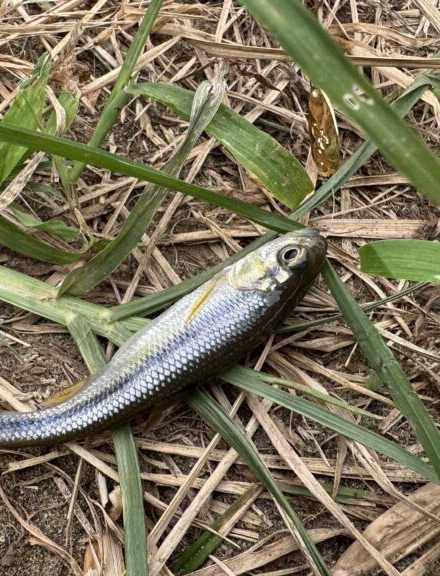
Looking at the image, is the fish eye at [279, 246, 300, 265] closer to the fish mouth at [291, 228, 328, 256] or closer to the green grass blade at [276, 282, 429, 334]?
the fish mouth at [291, 228, 328, 256]

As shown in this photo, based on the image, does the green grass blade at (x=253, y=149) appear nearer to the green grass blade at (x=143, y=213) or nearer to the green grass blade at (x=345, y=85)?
the green grass blade at (x=143, y=213)

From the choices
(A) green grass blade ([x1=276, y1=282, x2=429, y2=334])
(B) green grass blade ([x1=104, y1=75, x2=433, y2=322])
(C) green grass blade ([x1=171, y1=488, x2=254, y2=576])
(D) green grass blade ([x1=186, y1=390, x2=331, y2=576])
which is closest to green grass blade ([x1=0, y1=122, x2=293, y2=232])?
(B) green grass blade ([x1=104, y1=75, x2=433, y2=322])

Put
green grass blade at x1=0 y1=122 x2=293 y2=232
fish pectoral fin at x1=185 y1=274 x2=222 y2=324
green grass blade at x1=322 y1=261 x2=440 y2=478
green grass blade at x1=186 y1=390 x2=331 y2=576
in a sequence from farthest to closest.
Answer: fish pectoral fin at x1=185 y1=274 x2=222 y2=324
green grass blade at x1=186 y1=390 x2=331 y2=576
green grass blade at x1=322 y1=261 x2=440 y2=478
green grass blade at x1=0 y1=122 x2=293 y2=232

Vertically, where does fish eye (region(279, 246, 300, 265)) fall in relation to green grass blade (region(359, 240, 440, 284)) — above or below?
above

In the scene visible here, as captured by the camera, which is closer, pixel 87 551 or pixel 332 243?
pixel 87 551

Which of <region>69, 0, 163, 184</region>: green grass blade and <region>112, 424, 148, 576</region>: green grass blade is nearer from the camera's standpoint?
<region>112, 424, 148, 576</region>: green grass blade

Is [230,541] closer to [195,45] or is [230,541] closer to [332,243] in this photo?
[332,243]

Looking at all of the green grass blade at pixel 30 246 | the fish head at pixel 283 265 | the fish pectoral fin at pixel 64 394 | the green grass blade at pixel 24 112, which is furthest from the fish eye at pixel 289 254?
the green grass blade at pixel 24 112

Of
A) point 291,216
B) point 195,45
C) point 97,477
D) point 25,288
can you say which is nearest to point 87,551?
point 97,477
